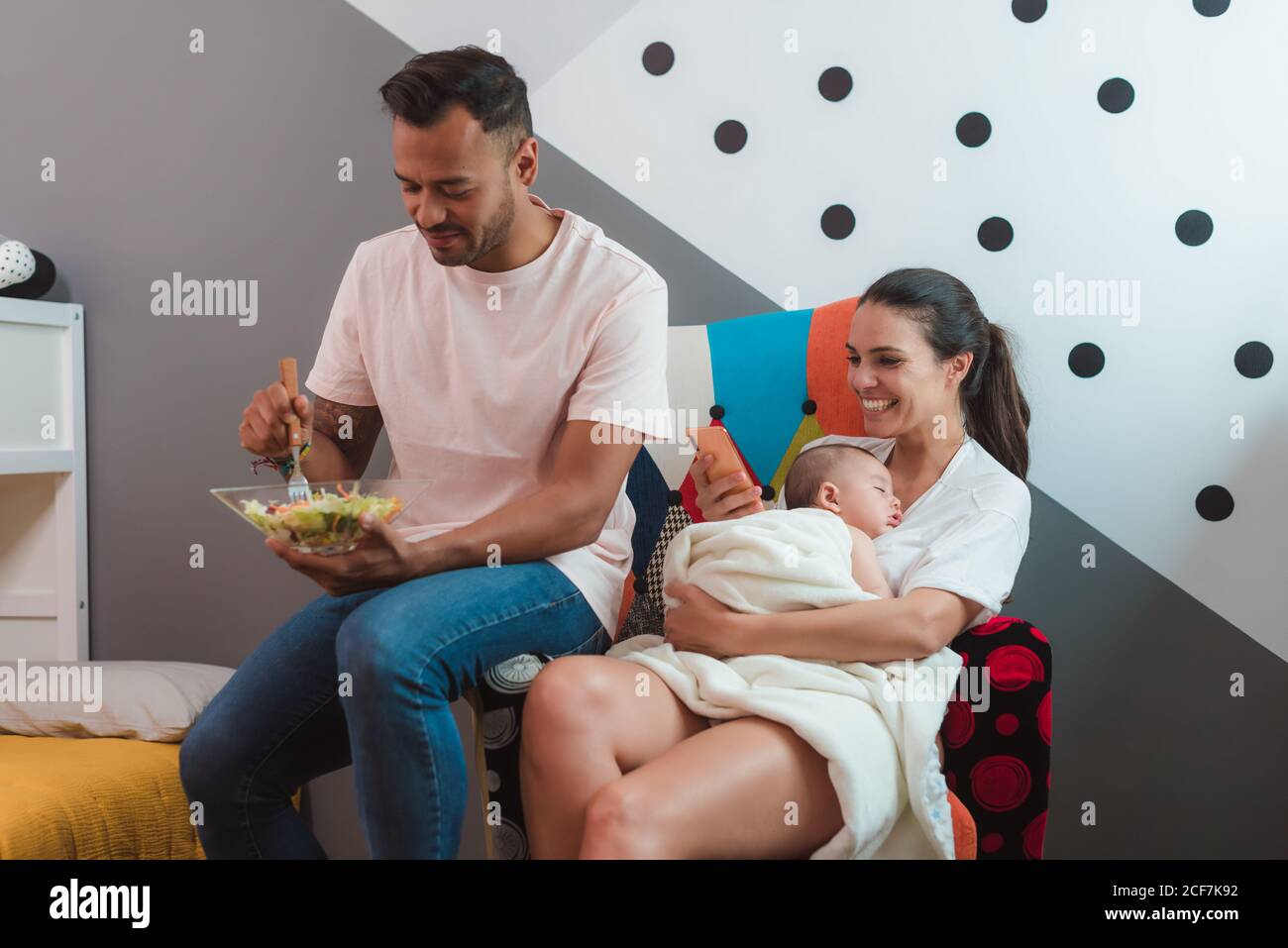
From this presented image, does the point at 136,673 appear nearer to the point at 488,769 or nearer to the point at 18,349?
the point at 18,349

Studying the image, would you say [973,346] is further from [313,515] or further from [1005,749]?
[313,515]

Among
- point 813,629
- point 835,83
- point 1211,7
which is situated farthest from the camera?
point 835,83

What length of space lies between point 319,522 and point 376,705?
0.21 meters

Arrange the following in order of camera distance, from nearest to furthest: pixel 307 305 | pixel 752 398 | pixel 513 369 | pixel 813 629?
pixel 813 629 → pixel 513 369 → pixel 752 398 → pixel 307 305

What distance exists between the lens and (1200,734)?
1.94m

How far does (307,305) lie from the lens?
7.27ft

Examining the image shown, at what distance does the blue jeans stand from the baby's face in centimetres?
38

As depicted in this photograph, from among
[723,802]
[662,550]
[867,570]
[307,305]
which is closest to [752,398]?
[662,550]

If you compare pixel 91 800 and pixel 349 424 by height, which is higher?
pixel 349 424

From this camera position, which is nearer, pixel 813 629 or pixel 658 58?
pixel 813 629

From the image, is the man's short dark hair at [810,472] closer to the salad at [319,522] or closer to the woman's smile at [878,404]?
the woman's smile at [878,404]

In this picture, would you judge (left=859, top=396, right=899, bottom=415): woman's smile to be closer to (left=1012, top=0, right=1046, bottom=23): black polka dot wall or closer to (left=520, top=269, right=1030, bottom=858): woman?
(left=520, top=269, right=1030, bottom=858): woman
